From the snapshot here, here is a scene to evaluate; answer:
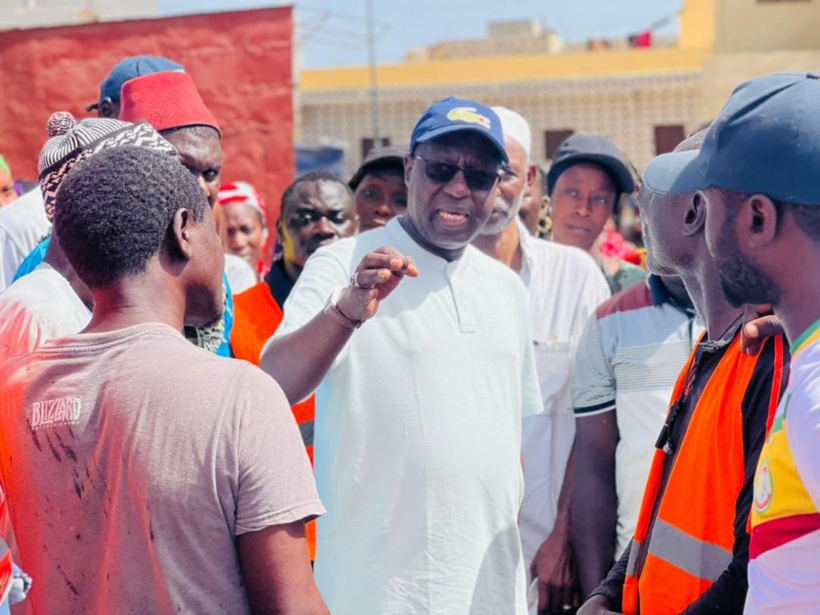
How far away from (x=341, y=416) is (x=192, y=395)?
1.25m

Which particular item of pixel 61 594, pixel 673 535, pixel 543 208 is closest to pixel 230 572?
pixel 61 594

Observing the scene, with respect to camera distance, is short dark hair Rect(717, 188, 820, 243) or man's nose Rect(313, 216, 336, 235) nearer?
short dark hair Rect(717, 188, 820, 243)

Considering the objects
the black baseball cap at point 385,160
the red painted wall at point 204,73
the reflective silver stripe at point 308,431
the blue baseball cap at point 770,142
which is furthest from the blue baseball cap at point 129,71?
the red painted wall at point 204,73

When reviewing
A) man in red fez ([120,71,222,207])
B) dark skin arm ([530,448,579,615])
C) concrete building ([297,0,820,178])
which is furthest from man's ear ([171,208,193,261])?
concrete building ([297,0,820,178])

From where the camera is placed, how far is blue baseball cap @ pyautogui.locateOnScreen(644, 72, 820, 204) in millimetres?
1979

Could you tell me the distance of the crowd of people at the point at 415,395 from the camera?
2078 millimetres

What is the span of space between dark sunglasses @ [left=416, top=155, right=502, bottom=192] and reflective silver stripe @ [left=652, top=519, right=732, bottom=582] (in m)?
1.45

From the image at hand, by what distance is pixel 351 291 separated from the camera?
3.11 m

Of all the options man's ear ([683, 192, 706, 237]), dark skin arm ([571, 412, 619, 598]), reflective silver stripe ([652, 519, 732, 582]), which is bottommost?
dark skin arm ([571, 412, 619, 598])

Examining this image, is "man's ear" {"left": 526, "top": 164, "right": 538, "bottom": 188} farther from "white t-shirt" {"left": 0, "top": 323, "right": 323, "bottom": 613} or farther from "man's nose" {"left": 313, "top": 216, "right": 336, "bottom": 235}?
"white t-shirt" {"left": 0, "top": 323, "right": 323, "bottom": 613}

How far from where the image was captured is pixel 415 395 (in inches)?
133

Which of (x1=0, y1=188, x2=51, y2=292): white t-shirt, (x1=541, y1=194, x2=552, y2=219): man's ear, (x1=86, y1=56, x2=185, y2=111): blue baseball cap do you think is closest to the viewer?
(x1=0, y1=188, x2=51, y2=292): white t-shirt

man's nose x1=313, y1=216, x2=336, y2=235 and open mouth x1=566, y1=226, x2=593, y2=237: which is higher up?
man's nose x1=313, y1=216, x2=336, y2=235

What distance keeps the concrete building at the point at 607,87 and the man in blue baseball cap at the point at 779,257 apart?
23.4 m
